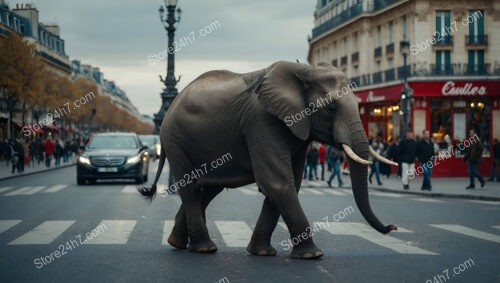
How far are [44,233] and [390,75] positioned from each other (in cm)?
3859

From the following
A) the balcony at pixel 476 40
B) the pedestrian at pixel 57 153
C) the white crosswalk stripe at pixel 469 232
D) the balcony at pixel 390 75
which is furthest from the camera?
the balcony at pixel 390 75

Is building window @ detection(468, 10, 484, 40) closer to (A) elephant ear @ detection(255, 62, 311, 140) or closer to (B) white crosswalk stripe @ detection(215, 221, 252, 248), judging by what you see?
(B) white crosswalk stripe @ detection(215, 221, 252, 248)

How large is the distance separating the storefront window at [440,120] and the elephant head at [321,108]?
34722mm

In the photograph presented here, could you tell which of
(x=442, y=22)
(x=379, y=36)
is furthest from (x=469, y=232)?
(x=379, y=36)

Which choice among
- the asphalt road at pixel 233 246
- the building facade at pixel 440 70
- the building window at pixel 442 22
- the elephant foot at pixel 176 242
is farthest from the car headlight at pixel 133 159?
the building window at pixel 442 22

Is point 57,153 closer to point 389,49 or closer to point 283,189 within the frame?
point 389,49

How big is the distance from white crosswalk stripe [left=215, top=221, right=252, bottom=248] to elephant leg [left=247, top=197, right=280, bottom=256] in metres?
0.87

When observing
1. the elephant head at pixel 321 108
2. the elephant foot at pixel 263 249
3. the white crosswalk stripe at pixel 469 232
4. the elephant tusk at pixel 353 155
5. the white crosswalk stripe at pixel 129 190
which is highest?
the elephant head at pixel 321 108

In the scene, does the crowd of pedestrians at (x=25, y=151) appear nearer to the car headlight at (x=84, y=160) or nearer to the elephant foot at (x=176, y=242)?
the car headlight at (x=84, y=160)

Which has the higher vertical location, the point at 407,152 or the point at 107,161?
the point at 407,152

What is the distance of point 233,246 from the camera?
9016 mm

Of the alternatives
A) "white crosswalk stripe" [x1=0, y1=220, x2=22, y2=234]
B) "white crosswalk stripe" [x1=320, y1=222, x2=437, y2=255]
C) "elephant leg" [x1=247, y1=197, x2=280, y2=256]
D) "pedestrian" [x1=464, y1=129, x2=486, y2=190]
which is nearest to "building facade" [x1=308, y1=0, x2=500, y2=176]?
"pedestrian" [x1=464, y1=129, x2=486, y2=190]

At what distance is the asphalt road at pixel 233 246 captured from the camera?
6953mm

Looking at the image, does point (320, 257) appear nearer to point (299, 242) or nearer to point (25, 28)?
point (299, 242)
